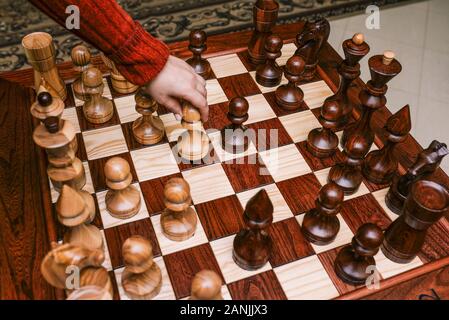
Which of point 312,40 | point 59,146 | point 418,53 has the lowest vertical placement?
point 418,53

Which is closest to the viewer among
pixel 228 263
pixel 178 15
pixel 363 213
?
pixel 228 263

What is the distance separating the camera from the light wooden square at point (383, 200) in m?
1.15

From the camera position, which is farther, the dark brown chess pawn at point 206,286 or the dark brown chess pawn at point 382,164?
the dark brown chess pawn at point 382,164

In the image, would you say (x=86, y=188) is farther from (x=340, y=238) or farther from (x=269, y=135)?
(x=340, y=238)

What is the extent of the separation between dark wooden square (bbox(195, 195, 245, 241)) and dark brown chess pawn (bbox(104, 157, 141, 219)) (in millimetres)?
158

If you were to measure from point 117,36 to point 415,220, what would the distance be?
0.75 metres

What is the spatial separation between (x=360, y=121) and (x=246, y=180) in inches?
13.7

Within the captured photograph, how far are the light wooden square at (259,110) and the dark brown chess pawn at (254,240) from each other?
45 cm

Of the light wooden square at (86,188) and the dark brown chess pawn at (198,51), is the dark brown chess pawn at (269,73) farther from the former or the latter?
the light wooden square at (86,188)

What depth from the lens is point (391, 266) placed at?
1038 millimetres

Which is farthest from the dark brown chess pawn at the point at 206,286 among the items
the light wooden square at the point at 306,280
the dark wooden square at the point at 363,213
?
the dark wooden square at the point at 363,213

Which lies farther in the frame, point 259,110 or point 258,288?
point 259,110

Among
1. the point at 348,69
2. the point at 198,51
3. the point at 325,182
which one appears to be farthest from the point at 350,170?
the point at 198,51
